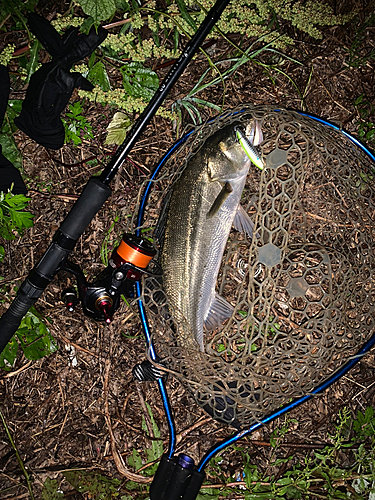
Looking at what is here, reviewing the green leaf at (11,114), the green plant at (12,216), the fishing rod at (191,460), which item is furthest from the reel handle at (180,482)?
the green leaf at (11,114)

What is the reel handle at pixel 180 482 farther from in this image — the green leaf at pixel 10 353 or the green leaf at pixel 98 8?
the green leaf at pixel 98 8

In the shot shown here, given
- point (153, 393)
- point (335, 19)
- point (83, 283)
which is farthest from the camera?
point (153, 393)

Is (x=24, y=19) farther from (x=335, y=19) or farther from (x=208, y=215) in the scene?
(x=335, y=19)

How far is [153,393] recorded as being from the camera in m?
3.15

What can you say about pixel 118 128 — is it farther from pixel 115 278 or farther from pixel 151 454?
pixel 151 454

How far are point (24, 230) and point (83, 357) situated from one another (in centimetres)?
115

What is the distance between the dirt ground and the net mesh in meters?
0.41

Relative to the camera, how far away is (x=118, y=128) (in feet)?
10.1

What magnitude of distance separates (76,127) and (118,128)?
1.16 ft

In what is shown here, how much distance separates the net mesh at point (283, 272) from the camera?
2.50 meters

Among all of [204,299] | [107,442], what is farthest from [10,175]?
[107,442]

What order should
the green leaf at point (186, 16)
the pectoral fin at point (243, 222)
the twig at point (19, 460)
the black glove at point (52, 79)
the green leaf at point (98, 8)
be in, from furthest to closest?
the twig at point (19, 460), the green leaf at point (186, 16), the black glove at point (52, 79), the green leaf at point (98, 8), the pectoral fin at point (243, 222)

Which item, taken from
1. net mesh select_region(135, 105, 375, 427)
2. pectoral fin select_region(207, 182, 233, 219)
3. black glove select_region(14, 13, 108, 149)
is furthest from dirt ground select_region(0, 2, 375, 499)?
pectoral fin select_region(207, 182, 233, 219)

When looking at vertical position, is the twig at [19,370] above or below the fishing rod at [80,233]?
below
